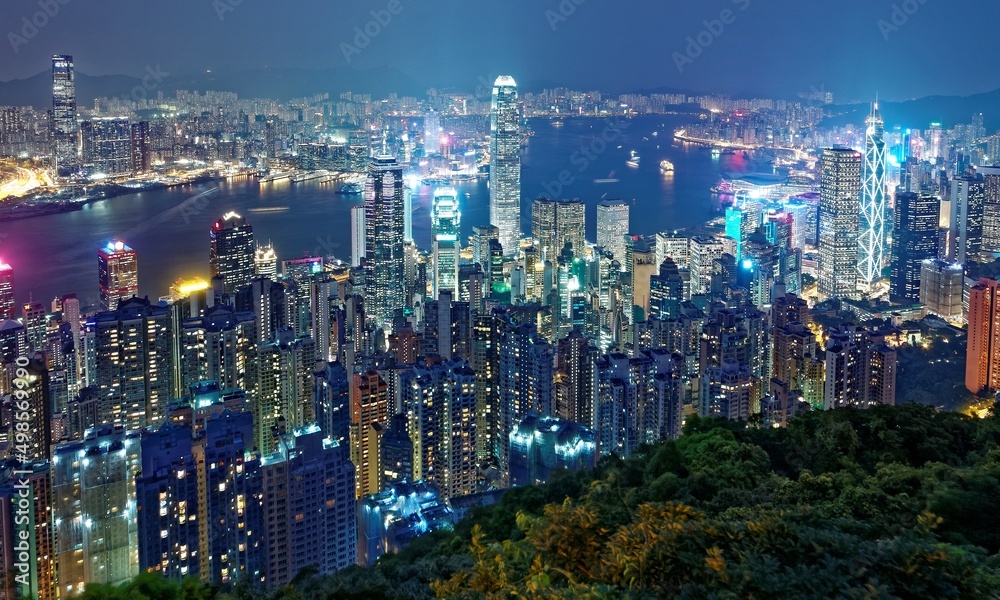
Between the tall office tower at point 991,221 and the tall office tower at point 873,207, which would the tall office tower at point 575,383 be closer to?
the tall office tower at point 873,207

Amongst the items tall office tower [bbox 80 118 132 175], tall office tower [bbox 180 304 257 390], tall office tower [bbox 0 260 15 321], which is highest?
tall office tower [bbox 80 118 132 175]

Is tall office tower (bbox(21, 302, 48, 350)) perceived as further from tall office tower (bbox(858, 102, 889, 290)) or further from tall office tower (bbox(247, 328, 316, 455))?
tall office tower (bbox(858, 102, 889, 290))

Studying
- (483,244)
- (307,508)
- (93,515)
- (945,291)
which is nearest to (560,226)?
(483,244)

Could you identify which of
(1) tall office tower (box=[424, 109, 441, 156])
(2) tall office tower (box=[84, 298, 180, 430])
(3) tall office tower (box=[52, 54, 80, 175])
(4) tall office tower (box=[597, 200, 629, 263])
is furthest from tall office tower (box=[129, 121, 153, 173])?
(2) tall office tower (box=[84, 298, 180, 430])

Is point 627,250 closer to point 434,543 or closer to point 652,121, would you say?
point 434,543

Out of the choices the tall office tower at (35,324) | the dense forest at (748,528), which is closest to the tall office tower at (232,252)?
the tall office tower at (35,324)

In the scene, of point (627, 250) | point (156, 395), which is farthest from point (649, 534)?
point (627, 250)
